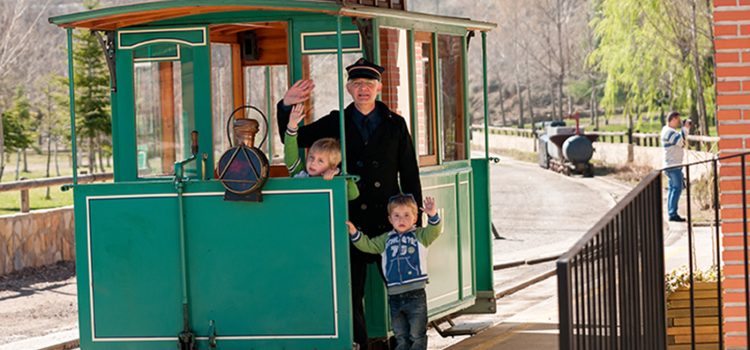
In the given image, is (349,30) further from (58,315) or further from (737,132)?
(58,315)

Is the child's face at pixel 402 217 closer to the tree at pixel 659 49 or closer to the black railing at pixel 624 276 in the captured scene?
the black railing at pixel 624 276

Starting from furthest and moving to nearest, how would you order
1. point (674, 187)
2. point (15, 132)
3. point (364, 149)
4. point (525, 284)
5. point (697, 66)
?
point (15, 132) < point (697, 66) < point (674, 187) < point (525, 284) < point (364, 149)

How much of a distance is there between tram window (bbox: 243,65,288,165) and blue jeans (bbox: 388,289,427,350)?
7.11ft

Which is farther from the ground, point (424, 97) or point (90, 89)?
point (90, 89)

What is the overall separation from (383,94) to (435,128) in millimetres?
657

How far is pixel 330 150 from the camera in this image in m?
8.65

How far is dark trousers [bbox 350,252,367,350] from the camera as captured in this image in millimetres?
8898

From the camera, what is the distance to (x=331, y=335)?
871 centimetres

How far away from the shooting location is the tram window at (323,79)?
9.25 m

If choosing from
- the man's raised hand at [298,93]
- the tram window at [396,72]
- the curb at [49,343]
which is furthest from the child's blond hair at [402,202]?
the curb at [49,343]

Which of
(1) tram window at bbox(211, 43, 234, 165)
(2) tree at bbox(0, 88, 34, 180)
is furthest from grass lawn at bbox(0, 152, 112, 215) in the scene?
(1) tram window at bbox(211, 43, 234, 165)

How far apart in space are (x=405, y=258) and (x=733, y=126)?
2235mm

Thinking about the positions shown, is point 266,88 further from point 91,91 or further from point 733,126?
point 91,91

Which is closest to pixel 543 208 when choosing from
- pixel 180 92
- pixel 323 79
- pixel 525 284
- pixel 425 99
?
pixel 525 284
